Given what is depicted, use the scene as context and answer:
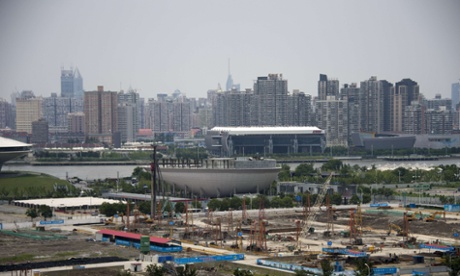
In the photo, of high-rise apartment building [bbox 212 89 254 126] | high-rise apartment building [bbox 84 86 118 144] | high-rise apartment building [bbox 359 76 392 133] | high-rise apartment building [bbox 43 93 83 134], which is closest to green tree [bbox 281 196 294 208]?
high-rise apartment building [bbox 212 89 254 126]

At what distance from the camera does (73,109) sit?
437 ft

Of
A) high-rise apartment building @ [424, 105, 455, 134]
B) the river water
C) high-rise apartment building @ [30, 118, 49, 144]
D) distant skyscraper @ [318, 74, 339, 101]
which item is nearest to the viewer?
the river water

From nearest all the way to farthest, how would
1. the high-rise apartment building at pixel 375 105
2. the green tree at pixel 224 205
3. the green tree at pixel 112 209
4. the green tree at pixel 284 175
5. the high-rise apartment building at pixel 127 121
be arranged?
the green tree at pixel 112 209, the green tree at pixel 224 205, the green tree at pixel 284 175, the high-rise apartment building at pixel 375 105, the high-rise apartment building at pixel 127 121

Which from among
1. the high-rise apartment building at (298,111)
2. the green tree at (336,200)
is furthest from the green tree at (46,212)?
the high-rise apartment building at (298,111)

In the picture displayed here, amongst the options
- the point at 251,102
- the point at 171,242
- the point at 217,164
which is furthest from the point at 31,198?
the point at 251,102

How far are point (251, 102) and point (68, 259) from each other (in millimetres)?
72027

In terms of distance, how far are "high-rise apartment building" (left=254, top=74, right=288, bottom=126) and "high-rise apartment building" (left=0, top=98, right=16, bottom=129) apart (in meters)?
39.9

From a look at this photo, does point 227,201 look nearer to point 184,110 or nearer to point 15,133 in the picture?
point 15,133

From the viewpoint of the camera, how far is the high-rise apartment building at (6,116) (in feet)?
407

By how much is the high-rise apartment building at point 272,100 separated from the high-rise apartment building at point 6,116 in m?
39.9

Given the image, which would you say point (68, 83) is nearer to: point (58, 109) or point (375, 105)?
point (58, 109)

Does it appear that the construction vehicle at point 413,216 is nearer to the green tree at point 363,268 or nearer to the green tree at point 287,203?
the green tree at point 287,203

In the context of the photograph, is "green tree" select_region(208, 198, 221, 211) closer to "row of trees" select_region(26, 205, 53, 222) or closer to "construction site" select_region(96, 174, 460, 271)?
"construction site" select_region(96, 174, 460, 271)

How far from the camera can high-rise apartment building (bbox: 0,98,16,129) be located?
407ft
